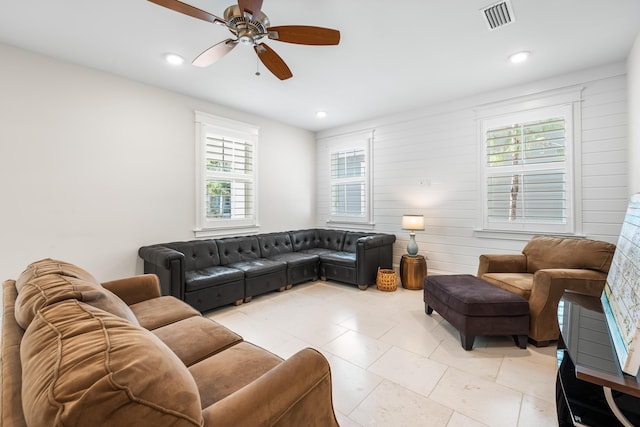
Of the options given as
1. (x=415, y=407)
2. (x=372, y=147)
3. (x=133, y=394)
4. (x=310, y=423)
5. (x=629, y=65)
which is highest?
(x=629, y=65)

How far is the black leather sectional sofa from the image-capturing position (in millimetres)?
A: 3107

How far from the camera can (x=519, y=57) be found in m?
2.90

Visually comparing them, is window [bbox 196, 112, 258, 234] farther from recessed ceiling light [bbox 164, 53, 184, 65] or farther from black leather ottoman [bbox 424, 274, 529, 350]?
black leather ottoman [bbox 424, 274, 529, 350]

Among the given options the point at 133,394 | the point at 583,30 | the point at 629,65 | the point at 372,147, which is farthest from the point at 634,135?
the point at 133,394

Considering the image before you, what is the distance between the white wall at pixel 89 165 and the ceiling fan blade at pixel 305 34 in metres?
2.40

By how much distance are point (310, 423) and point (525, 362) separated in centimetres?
209

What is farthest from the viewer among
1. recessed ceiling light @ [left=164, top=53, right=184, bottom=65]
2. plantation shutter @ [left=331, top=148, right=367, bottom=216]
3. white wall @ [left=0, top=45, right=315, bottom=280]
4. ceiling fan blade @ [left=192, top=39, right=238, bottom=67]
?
plantation shutter @ [left=331, top=148, right=367, bottom=216]

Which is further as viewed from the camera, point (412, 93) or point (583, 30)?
point (412, 93)

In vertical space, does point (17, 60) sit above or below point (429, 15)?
below

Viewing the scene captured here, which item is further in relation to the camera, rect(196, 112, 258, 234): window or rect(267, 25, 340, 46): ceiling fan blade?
rect(196, 112, 258, 234): window

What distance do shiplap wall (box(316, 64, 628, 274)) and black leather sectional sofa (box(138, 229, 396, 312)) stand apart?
70cm

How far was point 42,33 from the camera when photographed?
8.07 feet

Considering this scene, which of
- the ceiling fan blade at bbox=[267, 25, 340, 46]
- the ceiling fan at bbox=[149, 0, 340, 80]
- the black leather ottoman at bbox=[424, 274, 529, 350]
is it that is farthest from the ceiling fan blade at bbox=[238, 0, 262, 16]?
the black leather ottoman at bbox=[424, 274, 529, 350]

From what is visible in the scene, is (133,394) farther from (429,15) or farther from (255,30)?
(429,15)
